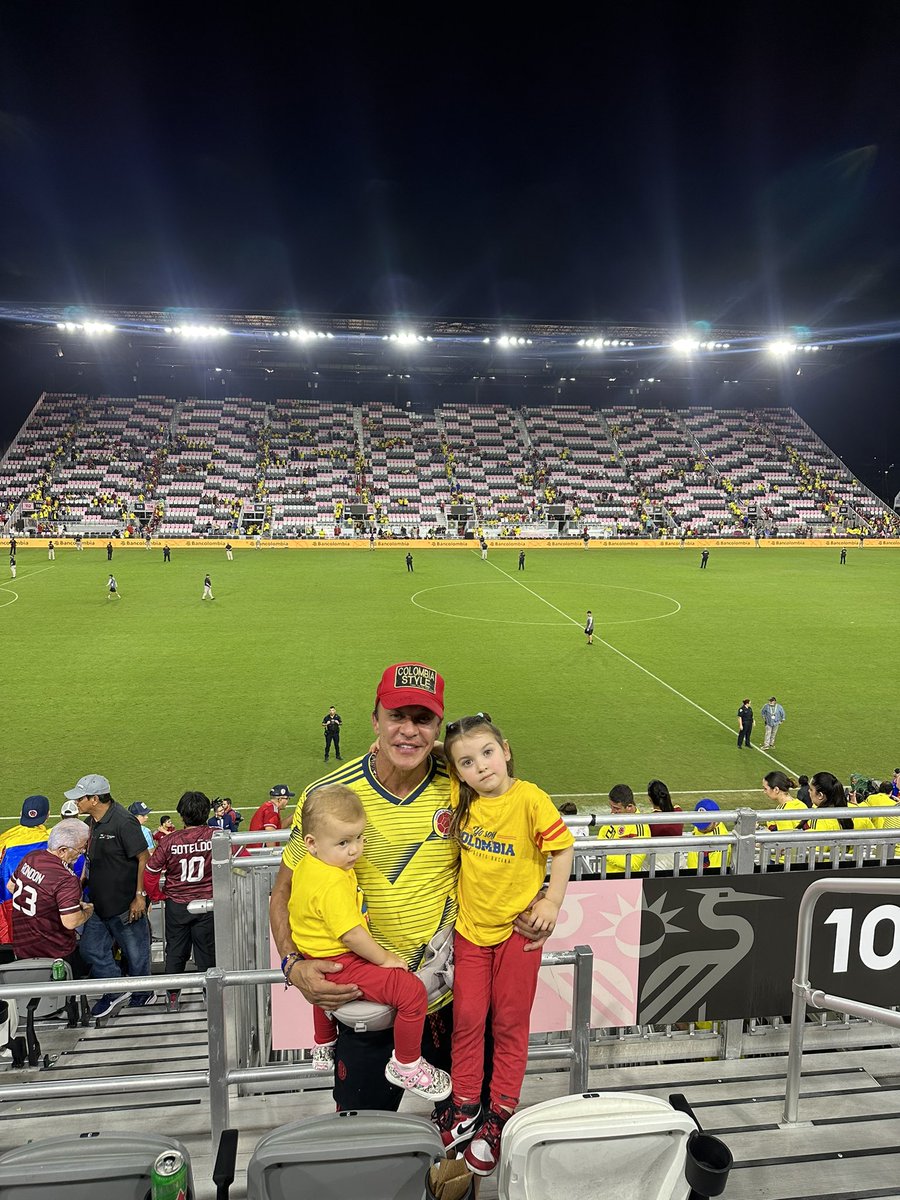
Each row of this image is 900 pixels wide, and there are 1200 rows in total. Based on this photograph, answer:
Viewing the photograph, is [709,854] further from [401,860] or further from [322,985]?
[322,985]

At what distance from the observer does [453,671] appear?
20.1 metres

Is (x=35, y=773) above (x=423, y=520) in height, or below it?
below

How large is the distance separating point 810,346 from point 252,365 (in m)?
53.0

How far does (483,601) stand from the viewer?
102 feet

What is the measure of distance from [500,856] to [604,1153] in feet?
3.67

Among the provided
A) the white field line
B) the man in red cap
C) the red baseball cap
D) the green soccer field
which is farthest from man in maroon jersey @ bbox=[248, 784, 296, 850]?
the white field line

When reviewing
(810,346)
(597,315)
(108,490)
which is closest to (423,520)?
(597,315)

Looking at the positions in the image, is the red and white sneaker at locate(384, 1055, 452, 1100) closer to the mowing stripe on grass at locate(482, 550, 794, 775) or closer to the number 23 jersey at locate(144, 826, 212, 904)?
the number 23 jersey at locate(144, 826, 212, 904)

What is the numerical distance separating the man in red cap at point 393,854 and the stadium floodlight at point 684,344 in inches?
2631

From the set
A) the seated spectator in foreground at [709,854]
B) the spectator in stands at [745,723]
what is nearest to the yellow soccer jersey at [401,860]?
the seated spectator in foreground at [709,854]

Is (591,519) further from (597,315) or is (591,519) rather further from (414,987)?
(414,987)

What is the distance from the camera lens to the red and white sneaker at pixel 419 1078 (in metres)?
2.93

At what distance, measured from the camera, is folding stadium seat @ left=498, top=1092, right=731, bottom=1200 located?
2.29 meters

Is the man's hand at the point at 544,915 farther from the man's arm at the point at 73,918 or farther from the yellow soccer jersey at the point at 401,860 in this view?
the man's arm at the point at 73,918
